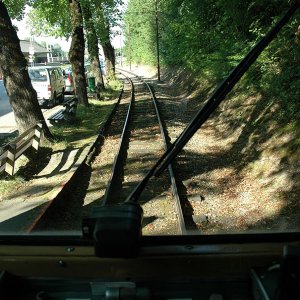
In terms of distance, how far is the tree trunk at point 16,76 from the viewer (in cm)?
1058

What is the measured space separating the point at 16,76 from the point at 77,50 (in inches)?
366

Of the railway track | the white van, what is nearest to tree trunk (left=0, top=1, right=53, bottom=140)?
the railway track

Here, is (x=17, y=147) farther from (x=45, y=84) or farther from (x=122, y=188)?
(x=45, y=84)

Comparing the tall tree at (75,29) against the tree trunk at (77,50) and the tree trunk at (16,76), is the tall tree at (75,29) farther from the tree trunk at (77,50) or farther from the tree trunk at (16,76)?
the tree trunk at (16,76)

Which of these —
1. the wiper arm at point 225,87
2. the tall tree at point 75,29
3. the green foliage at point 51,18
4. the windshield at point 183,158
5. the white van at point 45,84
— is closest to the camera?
the wiper arm at point 225,87

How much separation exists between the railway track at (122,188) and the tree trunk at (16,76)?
186cm

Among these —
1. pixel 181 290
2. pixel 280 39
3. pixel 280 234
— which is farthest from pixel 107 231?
pixel 280 39

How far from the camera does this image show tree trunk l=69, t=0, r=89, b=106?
63.7 feet

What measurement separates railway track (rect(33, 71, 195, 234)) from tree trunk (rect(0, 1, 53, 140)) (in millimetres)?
1863

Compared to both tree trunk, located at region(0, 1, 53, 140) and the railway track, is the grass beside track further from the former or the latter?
tree trunk, located at region(0, 1, 53, 140)

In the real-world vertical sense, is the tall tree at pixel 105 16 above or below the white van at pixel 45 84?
above

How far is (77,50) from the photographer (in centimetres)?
1972

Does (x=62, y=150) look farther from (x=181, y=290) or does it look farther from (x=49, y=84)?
(x=49, y=84)

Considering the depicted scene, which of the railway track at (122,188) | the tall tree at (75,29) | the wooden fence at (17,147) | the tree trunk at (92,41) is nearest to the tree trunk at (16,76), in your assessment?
the wooden fence at (17,147)
